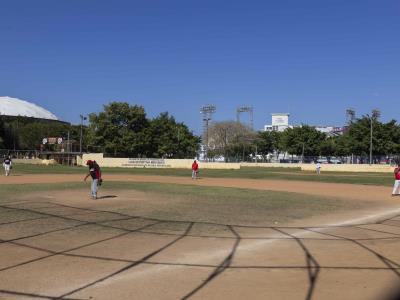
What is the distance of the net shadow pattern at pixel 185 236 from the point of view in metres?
7.86

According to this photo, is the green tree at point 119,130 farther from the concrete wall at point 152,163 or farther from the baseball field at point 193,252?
the baseball field at point 193,252

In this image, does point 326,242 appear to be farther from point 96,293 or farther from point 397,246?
point 96,293

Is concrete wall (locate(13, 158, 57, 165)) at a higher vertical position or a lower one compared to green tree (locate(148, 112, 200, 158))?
lower

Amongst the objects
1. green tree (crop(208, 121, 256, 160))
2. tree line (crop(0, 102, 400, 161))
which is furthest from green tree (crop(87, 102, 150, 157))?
green tree (crop(208, 121, 256, 160))

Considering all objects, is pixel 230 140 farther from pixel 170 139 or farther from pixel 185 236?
pixel 185 236

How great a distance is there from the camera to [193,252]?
9.55 metres

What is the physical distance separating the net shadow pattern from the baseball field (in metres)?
0.02

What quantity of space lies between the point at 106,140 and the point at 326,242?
77401 mm

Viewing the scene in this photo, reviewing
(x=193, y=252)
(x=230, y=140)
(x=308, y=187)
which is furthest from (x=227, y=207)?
(x=230, y=140)

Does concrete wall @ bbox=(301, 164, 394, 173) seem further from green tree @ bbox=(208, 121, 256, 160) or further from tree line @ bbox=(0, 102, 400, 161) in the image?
green tree @ bbox=(208, 121, 256, 160)

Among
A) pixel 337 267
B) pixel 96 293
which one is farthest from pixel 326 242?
pixel 96 293

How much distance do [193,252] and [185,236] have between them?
1.88 meters

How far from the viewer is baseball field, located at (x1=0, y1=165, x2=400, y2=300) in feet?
22.8

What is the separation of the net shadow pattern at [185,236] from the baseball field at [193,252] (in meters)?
0.02
